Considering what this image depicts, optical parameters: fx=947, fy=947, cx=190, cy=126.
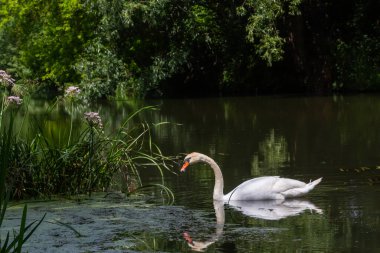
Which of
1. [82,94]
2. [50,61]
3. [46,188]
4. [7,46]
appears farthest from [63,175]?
[7,46]

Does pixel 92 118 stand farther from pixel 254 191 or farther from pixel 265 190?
pixel 265 190

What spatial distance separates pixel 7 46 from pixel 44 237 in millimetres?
37137

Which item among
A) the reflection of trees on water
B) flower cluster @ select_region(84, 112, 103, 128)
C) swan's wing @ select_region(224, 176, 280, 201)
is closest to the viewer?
flower cluster @ select_region(84, 112, 103, 128)

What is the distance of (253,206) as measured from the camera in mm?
10828

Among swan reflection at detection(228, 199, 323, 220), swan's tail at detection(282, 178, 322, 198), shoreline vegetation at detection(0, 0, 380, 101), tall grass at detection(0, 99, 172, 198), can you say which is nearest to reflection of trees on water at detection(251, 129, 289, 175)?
swan's tail at detection(282, 178, 322, 198)

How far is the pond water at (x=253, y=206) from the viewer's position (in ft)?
28.0

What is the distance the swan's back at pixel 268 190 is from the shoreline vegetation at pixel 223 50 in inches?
699

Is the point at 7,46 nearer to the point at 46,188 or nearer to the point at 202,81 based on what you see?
the point at 202,81

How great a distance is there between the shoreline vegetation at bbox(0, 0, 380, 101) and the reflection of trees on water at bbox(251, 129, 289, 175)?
445 inches

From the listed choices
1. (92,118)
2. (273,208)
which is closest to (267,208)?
(273,208)

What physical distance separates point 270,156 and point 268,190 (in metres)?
4.39

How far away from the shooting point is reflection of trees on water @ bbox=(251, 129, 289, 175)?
1391cm

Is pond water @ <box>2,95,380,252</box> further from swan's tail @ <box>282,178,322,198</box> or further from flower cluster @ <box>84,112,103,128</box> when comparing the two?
flower cluster @ <box>84,112,103,128</box>

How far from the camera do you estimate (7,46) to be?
44.9 m
